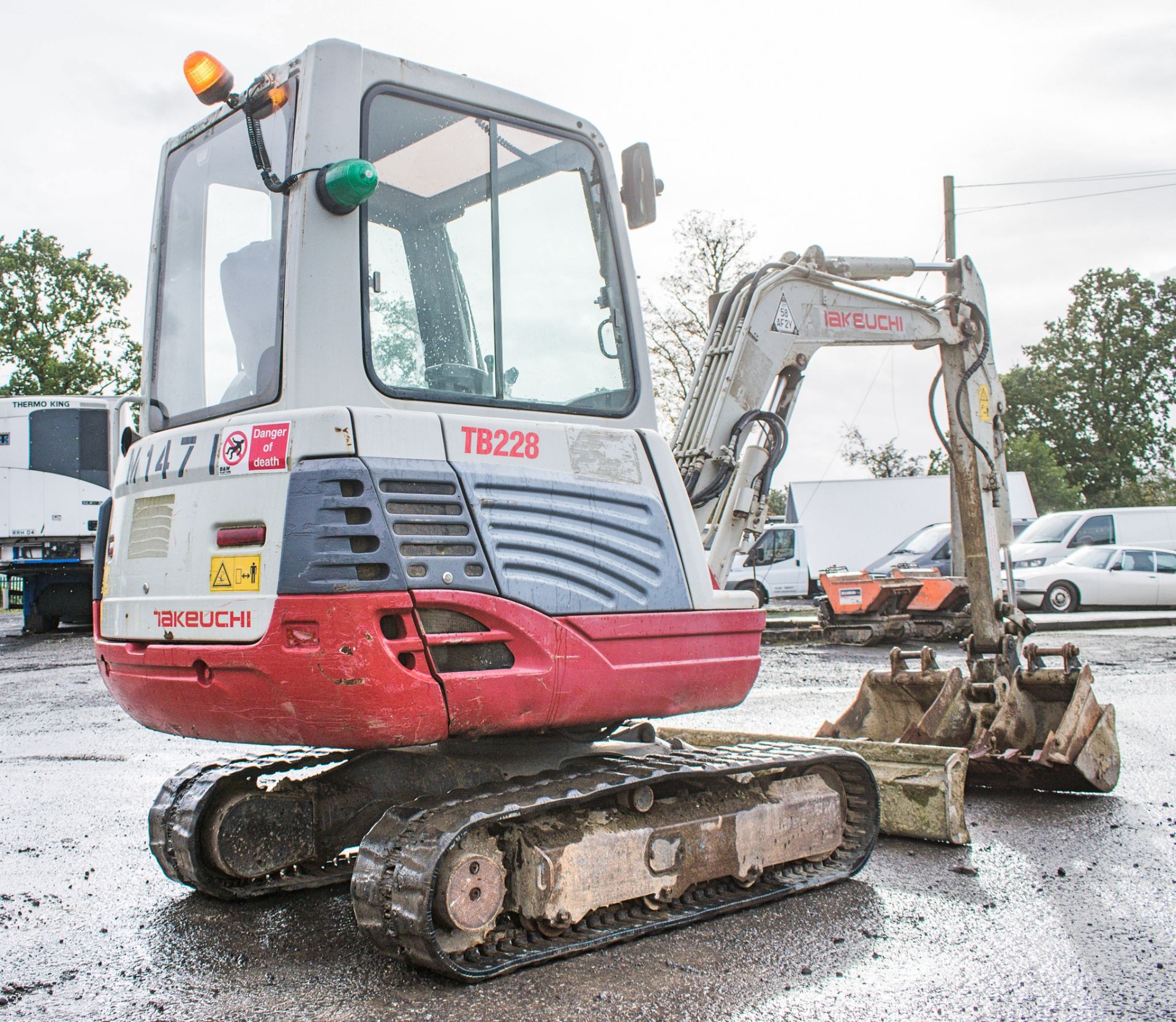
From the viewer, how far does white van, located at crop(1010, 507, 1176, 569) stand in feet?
76.9

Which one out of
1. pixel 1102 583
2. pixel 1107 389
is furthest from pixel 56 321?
pixel 1107 389

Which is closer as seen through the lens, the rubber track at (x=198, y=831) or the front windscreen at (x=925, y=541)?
the rubber track at (x=198, y=831)

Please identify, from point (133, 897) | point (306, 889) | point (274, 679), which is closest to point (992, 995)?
point (274, 679)

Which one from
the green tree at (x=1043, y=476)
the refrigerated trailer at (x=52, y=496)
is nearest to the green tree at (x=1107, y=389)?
the green tree at (x=1043, y=476)

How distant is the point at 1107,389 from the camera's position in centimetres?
6656

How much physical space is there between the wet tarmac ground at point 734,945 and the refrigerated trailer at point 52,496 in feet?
50.1

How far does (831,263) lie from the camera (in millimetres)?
6543

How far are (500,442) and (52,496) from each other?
19.5m

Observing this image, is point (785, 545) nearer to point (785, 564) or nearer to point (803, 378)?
point (785, 564)

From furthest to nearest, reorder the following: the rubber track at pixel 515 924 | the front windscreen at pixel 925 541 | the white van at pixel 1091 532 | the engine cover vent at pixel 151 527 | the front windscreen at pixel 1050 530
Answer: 1. the front windscreen at pixel 1050 530
2. the white van at pixel 1091 532
3. the front windscreen at pixel 925 541
4. the engine cover vent at pixel 151 527
5. the rubber track at pixel 515 924

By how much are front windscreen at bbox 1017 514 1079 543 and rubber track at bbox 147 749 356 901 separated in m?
22.0

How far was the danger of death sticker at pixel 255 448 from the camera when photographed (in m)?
3.59

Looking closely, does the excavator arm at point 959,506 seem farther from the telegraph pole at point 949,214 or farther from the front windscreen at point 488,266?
the telegraph pole at point 949,214

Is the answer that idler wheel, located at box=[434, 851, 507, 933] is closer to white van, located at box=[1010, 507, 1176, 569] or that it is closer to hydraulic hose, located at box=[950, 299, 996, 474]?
hydraulic hose, located at box=[950, 299, 996, 474]
